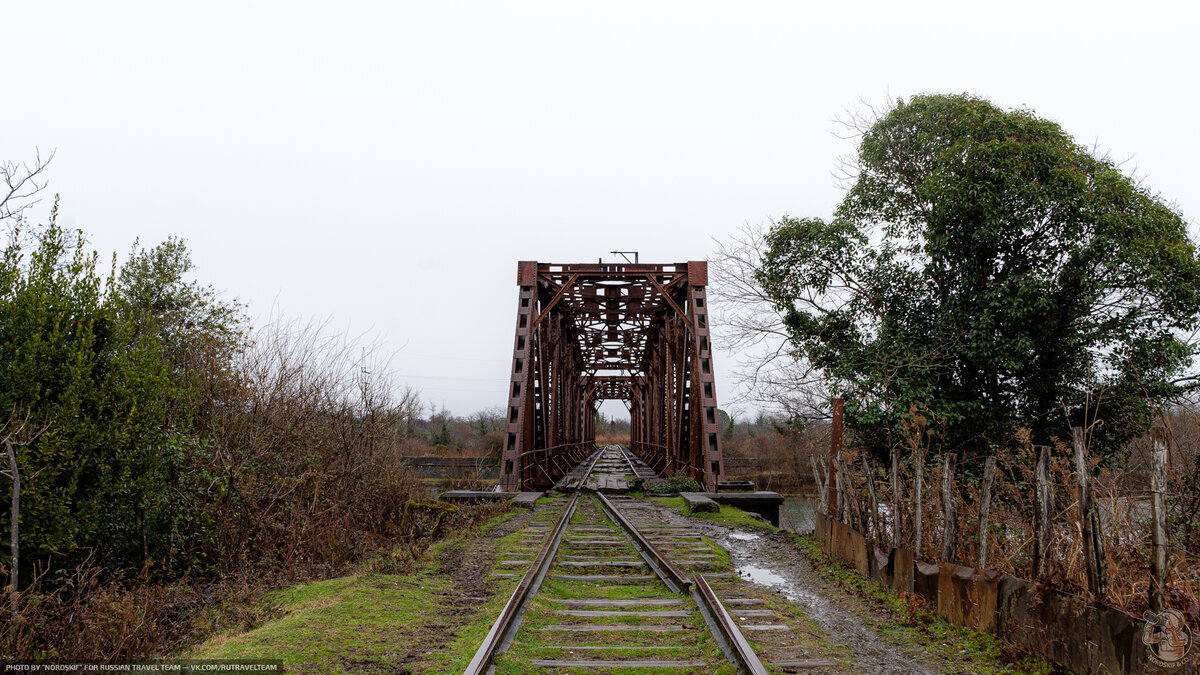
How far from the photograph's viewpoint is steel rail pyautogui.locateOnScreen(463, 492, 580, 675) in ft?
12.8

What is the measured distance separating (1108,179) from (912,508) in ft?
30.6

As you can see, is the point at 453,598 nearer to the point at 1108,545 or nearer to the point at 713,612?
the point at 713,612

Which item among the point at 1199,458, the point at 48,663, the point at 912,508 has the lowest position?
the point at 48,663

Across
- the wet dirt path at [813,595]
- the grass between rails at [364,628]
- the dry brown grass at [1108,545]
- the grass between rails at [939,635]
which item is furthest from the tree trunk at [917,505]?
the grass between rails at [364,628]

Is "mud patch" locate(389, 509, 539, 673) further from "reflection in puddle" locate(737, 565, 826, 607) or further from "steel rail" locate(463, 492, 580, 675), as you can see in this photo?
"reflection in puddle" locate(737, 565, 826, 607)

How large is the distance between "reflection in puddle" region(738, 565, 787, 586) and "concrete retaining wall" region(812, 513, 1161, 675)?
102cm

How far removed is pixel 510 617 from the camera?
15.7 feet

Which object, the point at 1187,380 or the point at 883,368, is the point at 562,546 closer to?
the point at 883,368

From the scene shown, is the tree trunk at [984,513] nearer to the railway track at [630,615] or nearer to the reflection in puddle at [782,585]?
the reflection in puddle at [782,585]

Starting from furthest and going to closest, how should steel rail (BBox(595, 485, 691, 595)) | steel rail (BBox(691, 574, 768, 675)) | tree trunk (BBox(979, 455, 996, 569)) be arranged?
steel rail (BBox(595, 485, 691, 595))
tree trunk (BBox(979, 455, 996, 569))
steel rail (BBox(691, 574, 768, 675))

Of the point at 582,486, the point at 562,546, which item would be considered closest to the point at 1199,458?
the point at 562,546

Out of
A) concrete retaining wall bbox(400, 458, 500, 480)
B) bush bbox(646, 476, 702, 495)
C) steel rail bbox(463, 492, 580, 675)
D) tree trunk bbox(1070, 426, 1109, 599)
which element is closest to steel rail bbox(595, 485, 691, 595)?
steel rail bbox(463, 492, 580, 675)

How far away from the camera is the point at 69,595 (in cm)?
602

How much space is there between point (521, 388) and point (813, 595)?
927 cm
